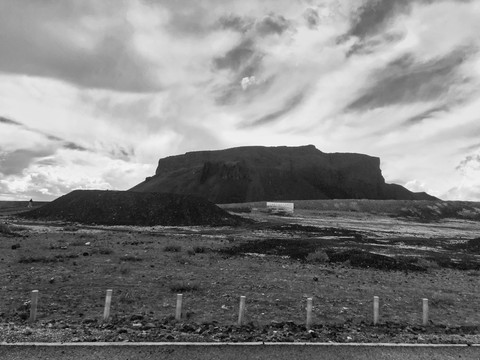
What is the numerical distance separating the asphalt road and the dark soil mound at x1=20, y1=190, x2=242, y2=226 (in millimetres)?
56013

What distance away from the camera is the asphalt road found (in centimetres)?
893

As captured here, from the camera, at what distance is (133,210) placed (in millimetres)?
68625

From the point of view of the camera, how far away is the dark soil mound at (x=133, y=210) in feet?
216

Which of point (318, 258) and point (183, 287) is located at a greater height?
point (318, 258)

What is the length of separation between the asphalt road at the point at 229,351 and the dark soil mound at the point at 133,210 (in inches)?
2205

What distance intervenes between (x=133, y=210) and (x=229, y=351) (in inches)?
2459

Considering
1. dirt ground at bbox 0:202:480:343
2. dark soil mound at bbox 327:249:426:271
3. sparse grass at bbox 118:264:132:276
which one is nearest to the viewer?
dirt ground at bbox 0:202:480:343

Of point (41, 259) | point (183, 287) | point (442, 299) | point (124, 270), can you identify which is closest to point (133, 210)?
point (41, 259)

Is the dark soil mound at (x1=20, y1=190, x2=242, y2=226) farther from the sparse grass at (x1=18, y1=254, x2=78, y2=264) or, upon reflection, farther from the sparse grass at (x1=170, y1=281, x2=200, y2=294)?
the sparse grass at (x1=170, y1=281, x2=200, y2=294)

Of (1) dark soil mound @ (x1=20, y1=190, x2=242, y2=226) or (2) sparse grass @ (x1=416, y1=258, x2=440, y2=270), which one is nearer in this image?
(2) sparse grass @ (x1=416, y1=258, x2=440, y2=270)

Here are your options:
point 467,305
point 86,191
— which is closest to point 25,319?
point 467,305

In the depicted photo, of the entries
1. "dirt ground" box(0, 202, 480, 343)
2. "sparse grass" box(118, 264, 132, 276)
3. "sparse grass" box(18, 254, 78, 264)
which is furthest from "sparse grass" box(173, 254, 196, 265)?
"sparse grass" box(18, 254, 78, 264)

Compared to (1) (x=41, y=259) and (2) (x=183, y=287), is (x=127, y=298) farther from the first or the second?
(1) (x=41, y=259)

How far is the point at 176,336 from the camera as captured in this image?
10539 mm
